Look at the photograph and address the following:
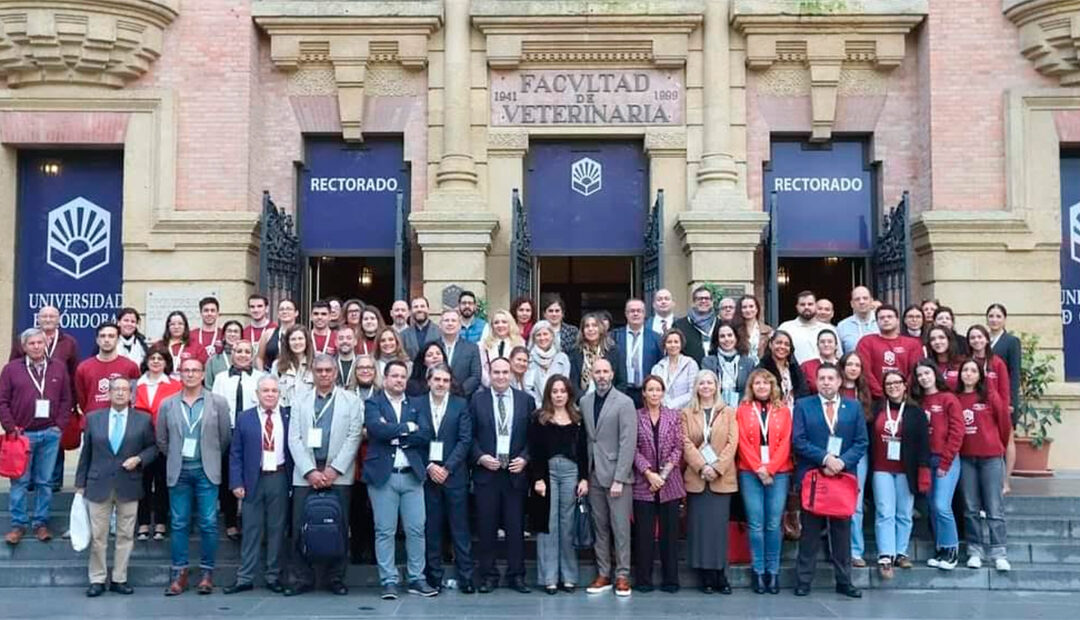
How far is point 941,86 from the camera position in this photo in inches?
533

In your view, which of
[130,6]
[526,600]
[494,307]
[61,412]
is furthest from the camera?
[494,307]

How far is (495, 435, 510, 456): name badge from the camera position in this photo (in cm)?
906

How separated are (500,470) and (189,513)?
2737mm

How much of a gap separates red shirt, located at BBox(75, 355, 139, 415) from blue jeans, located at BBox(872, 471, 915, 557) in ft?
22.8

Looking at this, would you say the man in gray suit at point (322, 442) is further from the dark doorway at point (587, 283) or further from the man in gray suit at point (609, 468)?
the dark doorway at point (587, 283)

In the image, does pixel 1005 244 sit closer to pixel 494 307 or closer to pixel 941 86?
pixel 941 86

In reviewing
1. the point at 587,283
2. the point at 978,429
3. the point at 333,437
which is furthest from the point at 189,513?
the point at 587,283

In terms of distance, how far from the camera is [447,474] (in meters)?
9.00

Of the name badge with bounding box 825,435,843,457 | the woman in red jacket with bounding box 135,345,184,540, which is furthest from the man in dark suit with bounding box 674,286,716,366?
the woman in red jacket with bounding box 135,345,184,540

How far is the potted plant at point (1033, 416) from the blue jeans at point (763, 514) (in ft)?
15.2

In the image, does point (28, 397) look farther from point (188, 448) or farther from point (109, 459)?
point (188, 448)

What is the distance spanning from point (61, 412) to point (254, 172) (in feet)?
15.8

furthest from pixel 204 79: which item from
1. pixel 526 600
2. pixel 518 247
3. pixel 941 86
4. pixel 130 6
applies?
pixel 941 86

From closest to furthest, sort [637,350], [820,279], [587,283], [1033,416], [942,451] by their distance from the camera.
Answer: [942,451], [637,350], [1033,416], [820,279], [587,283]
